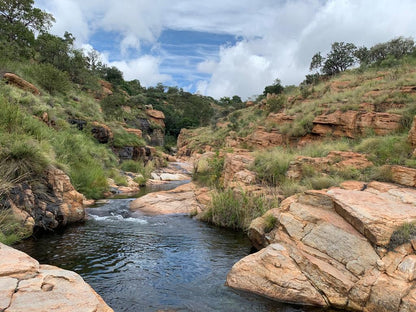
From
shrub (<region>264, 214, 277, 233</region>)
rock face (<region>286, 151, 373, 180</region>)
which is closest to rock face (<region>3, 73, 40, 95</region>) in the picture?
rock face (<region>286, 151, 373, 180</region>)

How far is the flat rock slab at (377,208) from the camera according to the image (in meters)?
4.88

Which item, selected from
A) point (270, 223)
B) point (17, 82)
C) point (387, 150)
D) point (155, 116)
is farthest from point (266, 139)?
point (155, 116)

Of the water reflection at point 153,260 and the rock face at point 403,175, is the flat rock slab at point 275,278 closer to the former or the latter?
the water reflection at point 153,260

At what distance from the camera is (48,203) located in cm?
791

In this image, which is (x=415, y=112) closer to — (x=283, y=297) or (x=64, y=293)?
(x=283, y=297)

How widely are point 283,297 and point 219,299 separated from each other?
104 cm

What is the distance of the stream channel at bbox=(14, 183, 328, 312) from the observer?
15.2 feet

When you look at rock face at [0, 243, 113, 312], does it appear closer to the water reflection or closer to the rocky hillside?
the water reflection

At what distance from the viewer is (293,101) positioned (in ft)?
74.8

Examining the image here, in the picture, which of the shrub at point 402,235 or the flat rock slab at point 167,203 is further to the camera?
the flat rock slab at point 167,203

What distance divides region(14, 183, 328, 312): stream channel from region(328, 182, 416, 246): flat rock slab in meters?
1.76

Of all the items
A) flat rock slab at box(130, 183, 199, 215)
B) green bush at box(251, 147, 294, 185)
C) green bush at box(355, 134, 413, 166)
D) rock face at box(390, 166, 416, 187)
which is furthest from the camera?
flat rock slab at box(130, 183, 199, 215)

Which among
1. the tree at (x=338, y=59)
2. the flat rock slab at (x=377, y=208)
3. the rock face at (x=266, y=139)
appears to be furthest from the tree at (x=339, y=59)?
the flat rock slab at (x=377, y=208)

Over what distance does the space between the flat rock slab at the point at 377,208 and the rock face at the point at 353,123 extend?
6352 millimetres
